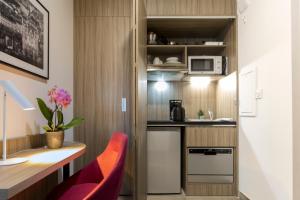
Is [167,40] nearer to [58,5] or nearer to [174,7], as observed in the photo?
[174,7]

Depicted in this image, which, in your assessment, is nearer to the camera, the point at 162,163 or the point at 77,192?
the point at 77,192

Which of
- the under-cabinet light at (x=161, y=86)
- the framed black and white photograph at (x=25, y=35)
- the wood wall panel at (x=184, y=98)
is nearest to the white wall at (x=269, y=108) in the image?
the wood wall panel at (x=184, y=98)

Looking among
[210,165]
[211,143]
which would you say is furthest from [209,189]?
[211,143]

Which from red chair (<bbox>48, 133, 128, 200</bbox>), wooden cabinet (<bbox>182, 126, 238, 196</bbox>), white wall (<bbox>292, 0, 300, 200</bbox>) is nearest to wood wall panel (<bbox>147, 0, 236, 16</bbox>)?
white wall (<bbox>292, 0, 300, 200</bbox>)

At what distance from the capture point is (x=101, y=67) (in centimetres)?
287

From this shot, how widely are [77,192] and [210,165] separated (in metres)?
1.76

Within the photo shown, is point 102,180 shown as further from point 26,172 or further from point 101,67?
point 101,67

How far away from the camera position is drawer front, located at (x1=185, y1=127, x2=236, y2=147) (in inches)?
111

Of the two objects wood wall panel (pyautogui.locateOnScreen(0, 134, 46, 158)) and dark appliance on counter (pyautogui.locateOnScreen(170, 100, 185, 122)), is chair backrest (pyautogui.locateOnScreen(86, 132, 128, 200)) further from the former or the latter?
dark appliance on counter (pyautogui.locateOnScreen(170, 100, 185, 122))

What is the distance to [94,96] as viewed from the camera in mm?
2857

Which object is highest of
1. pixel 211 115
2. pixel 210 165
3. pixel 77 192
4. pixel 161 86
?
pixel 161 86

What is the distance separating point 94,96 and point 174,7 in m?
1.39

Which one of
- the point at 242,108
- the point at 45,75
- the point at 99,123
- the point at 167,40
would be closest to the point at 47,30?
the point at 45,75

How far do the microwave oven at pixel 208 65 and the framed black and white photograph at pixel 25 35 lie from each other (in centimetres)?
171
